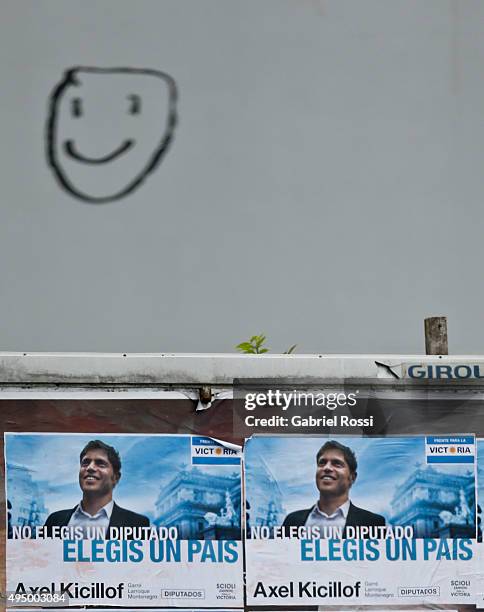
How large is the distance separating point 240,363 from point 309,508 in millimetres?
670

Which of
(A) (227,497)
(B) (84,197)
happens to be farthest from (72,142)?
(A) (227,497)

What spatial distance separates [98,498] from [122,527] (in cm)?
16

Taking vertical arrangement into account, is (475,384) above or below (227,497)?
above

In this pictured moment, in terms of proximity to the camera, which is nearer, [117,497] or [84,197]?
[117,497]

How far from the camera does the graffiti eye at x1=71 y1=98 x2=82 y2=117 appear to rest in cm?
681

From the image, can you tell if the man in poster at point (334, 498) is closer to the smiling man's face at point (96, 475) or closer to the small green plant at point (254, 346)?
the smiling man's face at point (96, 475)

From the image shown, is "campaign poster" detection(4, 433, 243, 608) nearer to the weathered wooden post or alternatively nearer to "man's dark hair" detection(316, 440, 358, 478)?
"man's dark hair" detection(316, 440, 358, 478)

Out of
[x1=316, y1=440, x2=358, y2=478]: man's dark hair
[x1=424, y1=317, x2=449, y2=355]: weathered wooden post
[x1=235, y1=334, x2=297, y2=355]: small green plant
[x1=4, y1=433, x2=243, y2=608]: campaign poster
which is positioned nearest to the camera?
[x1=4, y1=433, x2=243, y2=608]: campaign poster

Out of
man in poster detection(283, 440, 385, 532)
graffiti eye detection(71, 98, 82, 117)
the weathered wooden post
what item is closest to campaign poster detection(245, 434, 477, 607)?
man in poster detection(283, 440, 385, 532)

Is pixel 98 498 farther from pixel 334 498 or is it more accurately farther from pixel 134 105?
pixel 134 105

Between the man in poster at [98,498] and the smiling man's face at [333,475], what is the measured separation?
2.44 ft

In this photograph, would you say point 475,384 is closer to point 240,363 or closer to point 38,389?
point 240,363

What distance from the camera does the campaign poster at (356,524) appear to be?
4.44m

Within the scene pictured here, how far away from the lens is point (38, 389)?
14.7 feet
